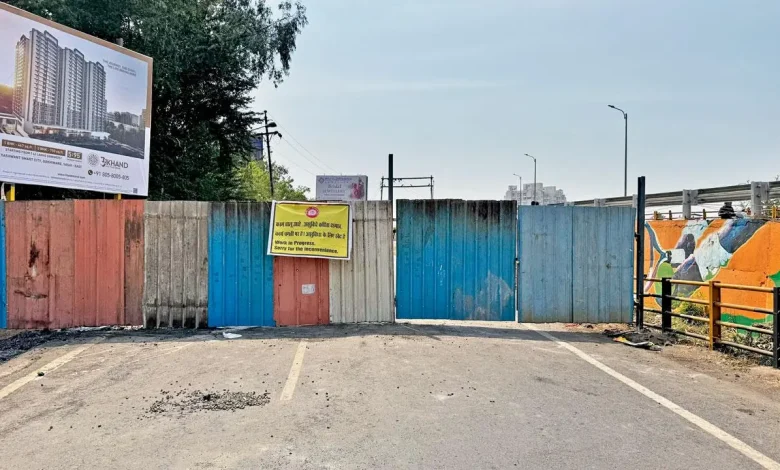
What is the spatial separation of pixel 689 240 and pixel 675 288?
4.31 feet

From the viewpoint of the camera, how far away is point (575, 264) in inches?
361

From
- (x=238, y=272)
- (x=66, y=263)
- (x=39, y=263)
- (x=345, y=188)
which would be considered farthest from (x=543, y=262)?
(x=345, y=188)

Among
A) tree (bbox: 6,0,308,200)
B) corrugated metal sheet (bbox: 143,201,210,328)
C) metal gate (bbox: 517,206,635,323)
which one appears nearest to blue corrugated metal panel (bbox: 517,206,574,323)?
metal gate (bbox: 517,206,635,323)

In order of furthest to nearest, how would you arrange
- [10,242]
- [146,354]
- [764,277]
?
[764,277]
[10,242]
[146,354]

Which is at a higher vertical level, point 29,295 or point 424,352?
point 29,295

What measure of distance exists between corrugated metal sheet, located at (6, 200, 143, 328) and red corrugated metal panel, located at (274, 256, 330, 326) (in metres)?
2.48

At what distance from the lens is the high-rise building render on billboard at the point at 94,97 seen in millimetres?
11445

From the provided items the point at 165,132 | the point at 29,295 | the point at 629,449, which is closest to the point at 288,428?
the point at 629,449

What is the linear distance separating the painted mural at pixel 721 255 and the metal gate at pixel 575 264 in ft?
8.30

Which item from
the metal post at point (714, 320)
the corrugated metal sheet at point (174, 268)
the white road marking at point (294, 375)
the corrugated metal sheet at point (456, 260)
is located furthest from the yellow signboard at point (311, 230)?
the metal post at point (714, 320)

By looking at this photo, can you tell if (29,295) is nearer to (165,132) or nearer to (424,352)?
(424,352)

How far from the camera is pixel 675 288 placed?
1262 centimetres

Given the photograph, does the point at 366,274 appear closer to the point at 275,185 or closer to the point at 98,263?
the point at 98,263

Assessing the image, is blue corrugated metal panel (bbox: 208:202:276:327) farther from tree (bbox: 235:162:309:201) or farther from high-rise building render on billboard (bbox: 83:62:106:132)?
tree (bbox: 235:162:309:201)
